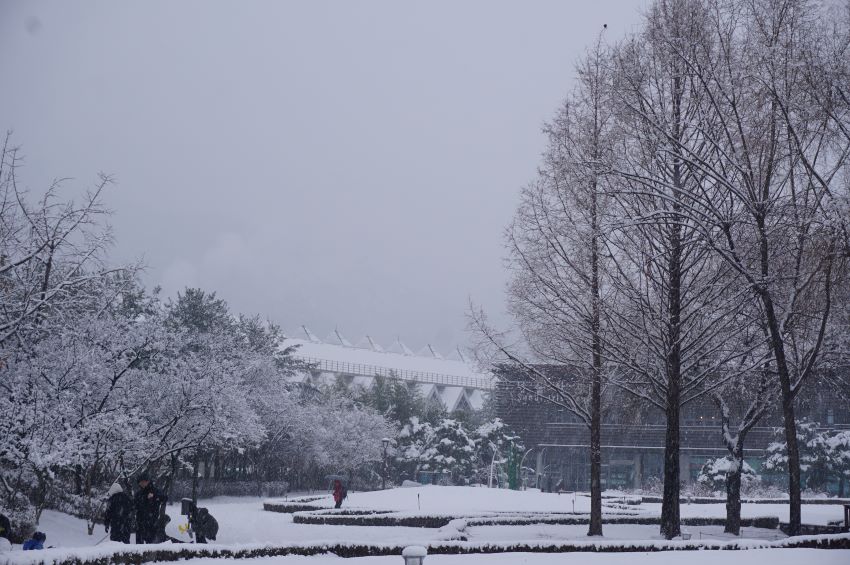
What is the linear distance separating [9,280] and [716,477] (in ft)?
134

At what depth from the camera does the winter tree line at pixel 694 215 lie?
59.7ft

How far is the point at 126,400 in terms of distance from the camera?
28.1 m

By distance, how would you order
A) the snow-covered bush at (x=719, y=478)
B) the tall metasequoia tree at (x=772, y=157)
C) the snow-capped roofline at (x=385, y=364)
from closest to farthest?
the tall metasequoia tree at (x=772, y=157), the snow-covered bush at (x=719, y=478), the snow-capped roofline at (x=385, y=364)

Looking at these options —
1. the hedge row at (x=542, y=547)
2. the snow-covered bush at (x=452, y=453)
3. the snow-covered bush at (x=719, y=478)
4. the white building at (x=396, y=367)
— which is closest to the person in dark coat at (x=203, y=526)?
the hedge row at (x=542, y=547)

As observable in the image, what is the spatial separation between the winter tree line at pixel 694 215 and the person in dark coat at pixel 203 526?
7995mm

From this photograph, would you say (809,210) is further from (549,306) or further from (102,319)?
(102,319)

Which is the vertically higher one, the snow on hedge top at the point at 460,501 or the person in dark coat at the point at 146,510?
the person in dark coat at the point at 146,510

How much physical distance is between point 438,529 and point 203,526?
685cm

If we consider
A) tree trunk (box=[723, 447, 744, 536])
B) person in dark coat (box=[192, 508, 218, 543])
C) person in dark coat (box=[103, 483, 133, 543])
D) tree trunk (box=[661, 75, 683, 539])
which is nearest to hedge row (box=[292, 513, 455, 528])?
tree trunk (box=[723, 447, 744, 536])

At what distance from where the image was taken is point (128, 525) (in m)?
18.7

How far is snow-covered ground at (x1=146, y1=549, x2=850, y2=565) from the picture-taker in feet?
48.4

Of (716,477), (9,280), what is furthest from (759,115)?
(716,477)

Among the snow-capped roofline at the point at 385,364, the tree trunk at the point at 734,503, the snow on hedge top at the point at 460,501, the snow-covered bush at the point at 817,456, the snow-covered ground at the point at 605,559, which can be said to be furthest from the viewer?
the snow-capped roofline at the point at 385,364

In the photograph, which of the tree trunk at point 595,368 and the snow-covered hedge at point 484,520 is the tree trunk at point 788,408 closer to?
the tree trunk at point 595,368
